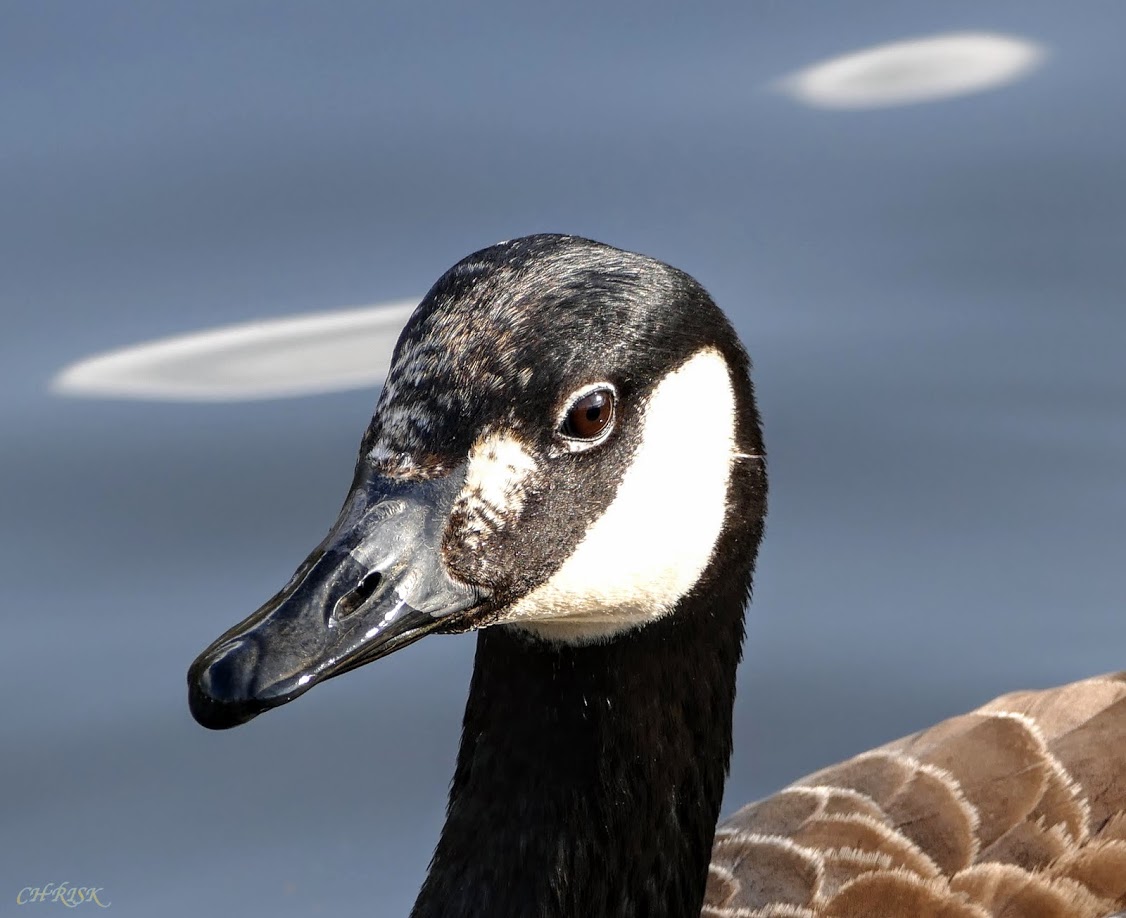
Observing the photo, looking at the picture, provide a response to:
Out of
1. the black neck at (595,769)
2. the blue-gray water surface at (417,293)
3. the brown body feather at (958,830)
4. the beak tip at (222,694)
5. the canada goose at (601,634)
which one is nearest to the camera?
the beak tip at (222,694)

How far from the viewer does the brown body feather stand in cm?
443

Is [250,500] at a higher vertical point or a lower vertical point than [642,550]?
higher

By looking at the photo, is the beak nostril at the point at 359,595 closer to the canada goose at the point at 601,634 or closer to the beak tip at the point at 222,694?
the canada goose at the point at 601,634

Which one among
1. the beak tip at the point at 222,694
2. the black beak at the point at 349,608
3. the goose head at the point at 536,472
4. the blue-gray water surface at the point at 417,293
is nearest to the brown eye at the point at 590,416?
the goose head at the point at 536,472

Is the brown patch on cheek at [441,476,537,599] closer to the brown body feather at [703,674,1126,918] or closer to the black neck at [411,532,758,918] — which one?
the black neck at [411,532,758,918]

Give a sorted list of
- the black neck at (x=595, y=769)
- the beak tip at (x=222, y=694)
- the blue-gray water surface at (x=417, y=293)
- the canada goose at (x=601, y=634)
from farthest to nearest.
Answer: the blue-gray water surface at (x=417, y=293), the black neck at (x=595, y=769), the canada goose at (x=601, y=634), the beak tip at (x=222, y=694)

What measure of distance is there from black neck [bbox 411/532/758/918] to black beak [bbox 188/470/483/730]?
40cm

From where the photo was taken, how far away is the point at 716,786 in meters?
4.23

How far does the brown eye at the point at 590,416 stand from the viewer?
369 centimetres

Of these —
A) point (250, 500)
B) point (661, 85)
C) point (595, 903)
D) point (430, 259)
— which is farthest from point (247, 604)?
point (661, 85)

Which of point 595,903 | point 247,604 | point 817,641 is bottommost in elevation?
point 595,903

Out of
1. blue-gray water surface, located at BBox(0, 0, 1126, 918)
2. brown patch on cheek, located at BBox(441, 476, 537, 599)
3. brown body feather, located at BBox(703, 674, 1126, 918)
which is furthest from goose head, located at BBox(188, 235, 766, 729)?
blue-gray water surface, located at BBox(0, 0, 1126, 918)

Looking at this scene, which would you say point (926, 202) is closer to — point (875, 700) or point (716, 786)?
point (875, 700)

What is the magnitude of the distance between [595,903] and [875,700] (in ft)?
6.67
